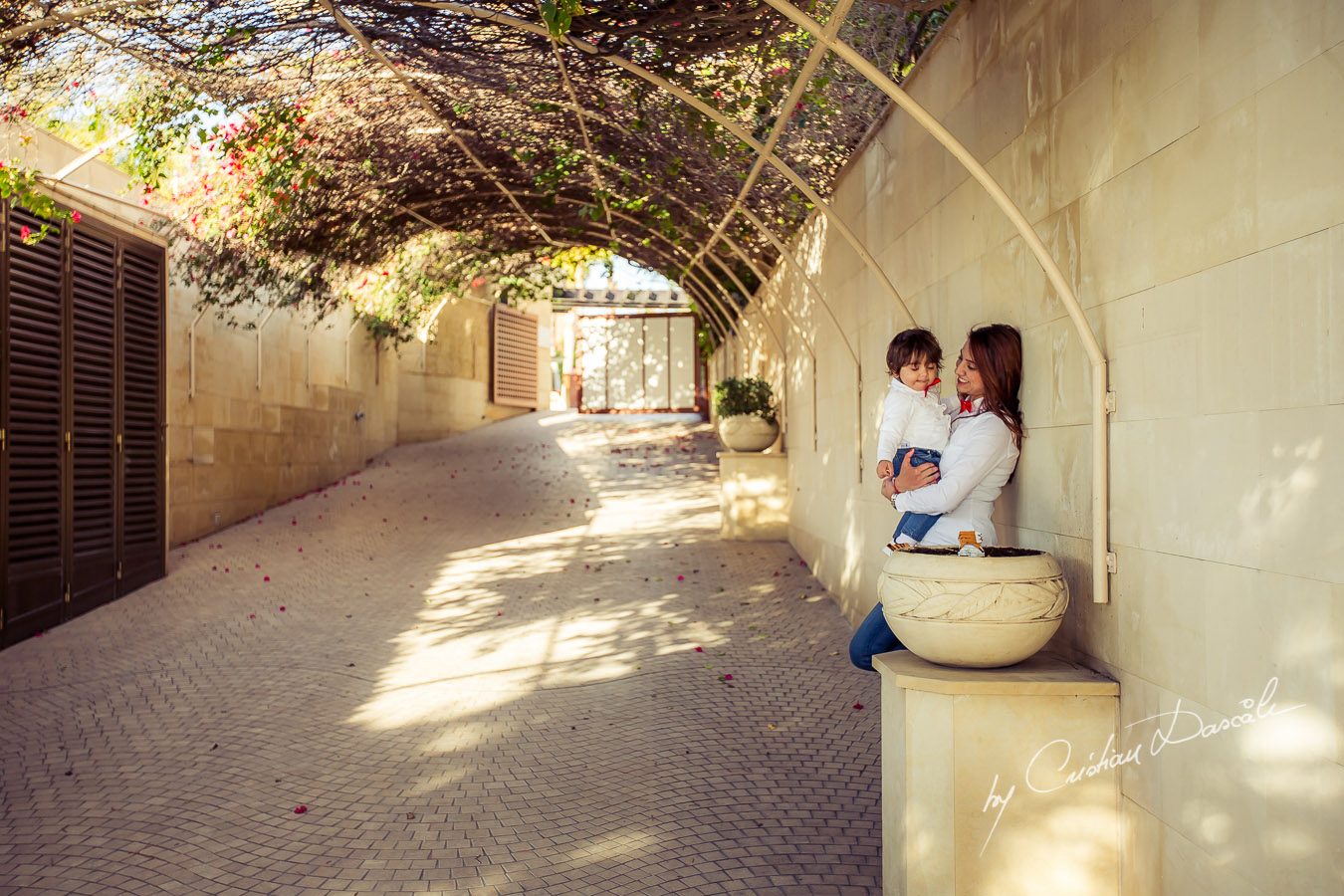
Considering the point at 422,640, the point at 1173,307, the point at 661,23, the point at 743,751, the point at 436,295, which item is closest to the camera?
the point at 1173,307

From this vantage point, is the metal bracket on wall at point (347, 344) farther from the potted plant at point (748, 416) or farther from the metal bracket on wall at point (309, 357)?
the potted plant at point (748, 416)

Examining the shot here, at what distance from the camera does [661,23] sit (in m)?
4.27

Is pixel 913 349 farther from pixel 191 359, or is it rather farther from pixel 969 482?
pixel 191 359

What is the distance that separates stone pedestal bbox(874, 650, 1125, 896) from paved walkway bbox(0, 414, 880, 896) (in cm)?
54

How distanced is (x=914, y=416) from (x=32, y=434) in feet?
18.0

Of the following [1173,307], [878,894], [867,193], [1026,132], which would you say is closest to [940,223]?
[1026,132]

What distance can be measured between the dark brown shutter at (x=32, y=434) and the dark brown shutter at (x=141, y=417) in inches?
34.4

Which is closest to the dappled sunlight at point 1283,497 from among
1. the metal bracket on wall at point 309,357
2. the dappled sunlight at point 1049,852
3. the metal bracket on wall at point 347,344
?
the dappled sunlight at point 1049,852

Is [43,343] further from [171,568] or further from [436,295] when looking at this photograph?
[436,295]

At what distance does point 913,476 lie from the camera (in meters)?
2.88

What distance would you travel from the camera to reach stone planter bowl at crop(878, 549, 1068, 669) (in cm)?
228

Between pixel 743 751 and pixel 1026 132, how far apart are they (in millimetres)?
2584

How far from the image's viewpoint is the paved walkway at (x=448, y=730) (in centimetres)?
293

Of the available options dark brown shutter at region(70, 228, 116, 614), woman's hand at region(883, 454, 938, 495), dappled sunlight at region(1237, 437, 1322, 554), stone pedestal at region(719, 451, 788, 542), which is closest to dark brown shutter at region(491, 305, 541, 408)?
stone pedestal at region(719, 451, 788, 542)
